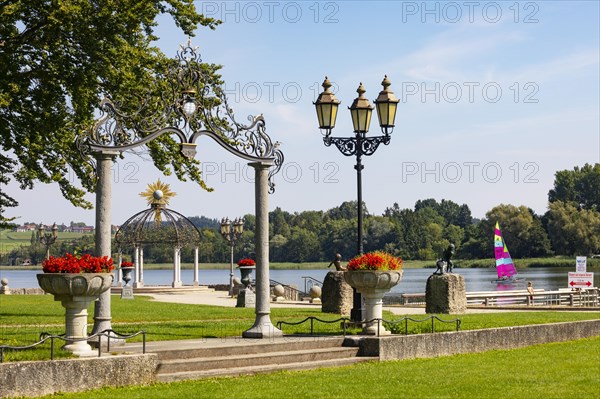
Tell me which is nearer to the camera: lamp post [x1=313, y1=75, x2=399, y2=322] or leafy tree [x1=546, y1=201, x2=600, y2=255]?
lamp post [x1=313, y1=75, x2=399, y2=322]

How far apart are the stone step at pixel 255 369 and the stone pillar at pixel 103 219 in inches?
90.5

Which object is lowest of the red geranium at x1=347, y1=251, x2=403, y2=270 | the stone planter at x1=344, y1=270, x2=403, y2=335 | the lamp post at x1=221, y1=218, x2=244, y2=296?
the stone planter at x1=344, y1=270, x2=403, y2=335

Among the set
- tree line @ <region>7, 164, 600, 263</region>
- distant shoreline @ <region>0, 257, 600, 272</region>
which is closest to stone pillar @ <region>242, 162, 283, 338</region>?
tree line @ <region>7, 164, 600, 263</region>

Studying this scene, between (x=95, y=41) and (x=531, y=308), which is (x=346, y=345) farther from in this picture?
(x=531, y=308)

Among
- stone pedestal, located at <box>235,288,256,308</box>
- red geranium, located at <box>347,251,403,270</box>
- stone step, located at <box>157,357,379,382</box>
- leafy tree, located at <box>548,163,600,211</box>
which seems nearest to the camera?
stone step, located at <box>157,357,379,382</box>

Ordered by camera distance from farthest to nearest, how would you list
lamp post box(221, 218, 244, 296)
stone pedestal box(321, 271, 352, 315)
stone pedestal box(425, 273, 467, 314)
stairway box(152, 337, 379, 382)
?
lamp post box(221, 218, 244, 296) → stone pedestal box(321, 271, 352, 315) → stone pedestal box(425, 273, 467, 314) → stairway box(152, 337, 379, 382)

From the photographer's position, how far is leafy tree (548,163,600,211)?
493ft

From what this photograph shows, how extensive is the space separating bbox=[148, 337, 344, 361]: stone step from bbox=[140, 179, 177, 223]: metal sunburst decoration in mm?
31408

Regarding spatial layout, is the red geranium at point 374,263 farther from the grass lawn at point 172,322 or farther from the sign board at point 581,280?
the sign board at point 581,280

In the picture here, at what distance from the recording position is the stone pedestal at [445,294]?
29.7 meters

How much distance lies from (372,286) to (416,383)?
391cm

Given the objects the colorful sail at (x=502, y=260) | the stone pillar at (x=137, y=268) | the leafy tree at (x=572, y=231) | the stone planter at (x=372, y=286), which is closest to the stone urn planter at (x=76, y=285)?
the stone planter at (x=372, y=286)

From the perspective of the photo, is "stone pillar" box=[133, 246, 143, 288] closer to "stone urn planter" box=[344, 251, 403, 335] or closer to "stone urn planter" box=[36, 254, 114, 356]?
"stone urn planter" box=[344, 251, 403, 335]

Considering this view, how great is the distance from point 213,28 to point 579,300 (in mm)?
22862
